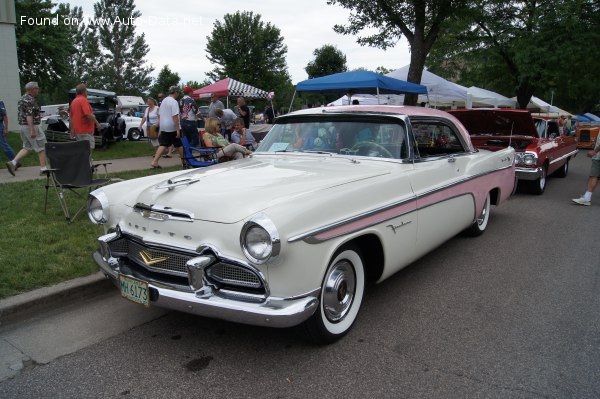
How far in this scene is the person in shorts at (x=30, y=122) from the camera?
27.1 feet

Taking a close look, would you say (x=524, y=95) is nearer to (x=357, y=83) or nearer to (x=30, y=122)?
(x=357, y=83)

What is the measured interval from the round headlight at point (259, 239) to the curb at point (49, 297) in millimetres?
2031

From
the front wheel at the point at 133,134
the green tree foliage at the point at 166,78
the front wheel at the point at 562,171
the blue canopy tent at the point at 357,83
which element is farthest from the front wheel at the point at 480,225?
the green tree foliage at the point at 166,78

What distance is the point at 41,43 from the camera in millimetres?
23844

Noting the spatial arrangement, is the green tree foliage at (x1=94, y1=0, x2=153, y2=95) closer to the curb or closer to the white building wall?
the white building wall

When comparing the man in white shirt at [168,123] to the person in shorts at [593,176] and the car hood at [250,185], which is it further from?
the person in shorts at [593,176]

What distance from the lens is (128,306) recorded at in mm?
3740

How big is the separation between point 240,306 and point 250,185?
913mm

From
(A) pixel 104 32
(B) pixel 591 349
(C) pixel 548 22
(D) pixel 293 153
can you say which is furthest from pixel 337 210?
(A) pixel 104 32

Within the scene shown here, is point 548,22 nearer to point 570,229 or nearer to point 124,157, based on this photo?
point 570,229

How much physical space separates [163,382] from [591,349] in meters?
2.75

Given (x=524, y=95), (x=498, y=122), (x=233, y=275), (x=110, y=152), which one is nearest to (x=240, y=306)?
(x=233, y=275)

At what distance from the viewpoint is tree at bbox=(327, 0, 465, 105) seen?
12.2 m

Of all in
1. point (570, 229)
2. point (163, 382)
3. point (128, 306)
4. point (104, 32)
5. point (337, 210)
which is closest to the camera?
point (163, 382)
